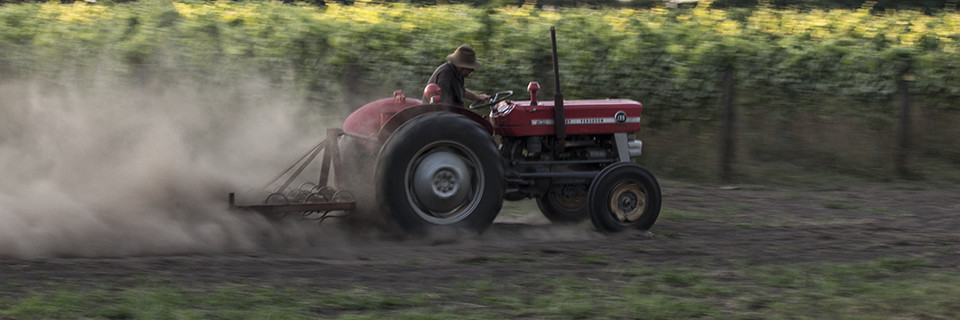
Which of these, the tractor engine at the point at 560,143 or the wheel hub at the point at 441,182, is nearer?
the wheel hub at the point at 441,182

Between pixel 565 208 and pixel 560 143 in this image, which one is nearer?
pixel 560 143

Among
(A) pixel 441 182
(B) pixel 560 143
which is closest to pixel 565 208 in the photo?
(B) pixel 560 143

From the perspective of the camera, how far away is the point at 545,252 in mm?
6949

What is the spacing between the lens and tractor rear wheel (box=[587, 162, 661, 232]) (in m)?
7.62

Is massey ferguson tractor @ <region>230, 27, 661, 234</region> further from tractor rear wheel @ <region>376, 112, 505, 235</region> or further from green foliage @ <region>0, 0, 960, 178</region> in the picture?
green foliage @ <region>0, 0, 960, 178</region>

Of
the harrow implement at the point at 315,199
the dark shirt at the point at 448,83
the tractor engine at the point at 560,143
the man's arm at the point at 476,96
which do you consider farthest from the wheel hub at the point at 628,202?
the harrow implement at the point at 315,199

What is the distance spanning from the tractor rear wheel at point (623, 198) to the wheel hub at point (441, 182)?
0.97m

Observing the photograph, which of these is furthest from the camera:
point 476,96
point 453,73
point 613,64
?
point 613,64

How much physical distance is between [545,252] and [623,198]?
41.5 inches

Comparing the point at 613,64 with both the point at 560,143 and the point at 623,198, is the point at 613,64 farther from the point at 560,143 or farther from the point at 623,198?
the point at 623,198

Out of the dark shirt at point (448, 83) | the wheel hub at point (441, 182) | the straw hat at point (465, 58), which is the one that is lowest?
the wheel hub at point (441, 182)

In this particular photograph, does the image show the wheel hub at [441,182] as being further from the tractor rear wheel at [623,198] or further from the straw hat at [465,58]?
the tractor rear wheel at [623,198]

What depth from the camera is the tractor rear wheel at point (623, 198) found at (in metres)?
7.62

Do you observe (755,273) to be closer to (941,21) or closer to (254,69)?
(254,69)
